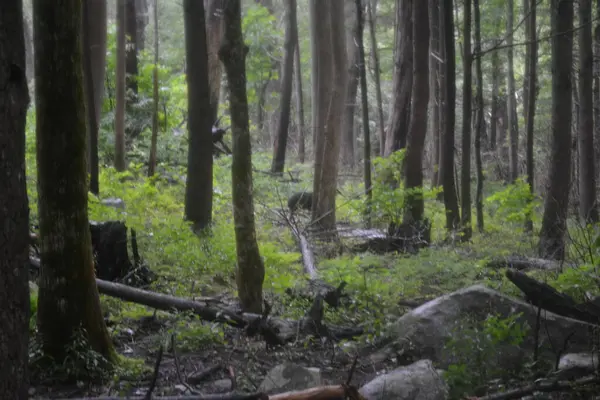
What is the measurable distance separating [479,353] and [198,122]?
28.5 ft

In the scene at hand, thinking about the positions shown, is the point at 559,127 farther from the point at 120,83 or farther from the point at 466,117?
the point at 120,83

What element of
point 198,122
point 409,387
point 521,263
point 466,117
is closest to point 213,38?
point 198,122

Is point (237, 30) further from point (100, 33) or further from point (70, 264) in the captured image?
point (100, 33)

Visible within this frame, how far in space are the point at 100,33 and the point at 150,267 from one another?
26.2ft

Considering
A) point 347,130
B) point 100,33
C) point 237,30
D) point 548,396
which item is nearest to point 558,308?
point 548,396

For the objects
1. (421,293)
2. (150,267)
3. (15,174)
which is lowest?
(421,293)

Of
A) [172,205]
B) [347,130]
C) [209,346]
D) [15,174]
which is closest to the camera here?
[15,174]

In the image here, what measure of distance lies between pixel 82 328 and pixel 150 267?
4556 mm

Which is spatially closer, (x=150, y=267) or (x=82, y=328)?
(x=82, y=328)

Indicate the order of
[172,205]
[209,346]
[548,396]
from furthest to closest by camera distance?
[172,205], [209,346], [548,396]

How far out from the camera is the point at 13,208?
10.7ft

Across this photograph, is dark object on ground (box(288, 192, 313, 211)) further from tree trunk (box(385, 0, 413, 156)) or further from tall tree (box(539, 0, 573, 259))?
tall tree (box(539, 0, 573, 259))

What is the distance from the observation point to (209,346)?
675 centimetres

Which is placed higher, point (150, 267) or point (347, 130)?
point (347, 130)
